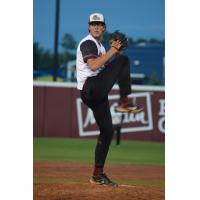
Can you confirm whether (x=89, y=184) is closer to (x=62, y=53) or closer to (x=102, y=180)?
(x=102, y=180)

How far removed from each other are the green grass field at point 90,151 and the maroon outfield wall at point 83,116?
0.15 m

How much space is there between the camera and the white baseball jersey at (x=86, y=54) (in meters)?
5.63

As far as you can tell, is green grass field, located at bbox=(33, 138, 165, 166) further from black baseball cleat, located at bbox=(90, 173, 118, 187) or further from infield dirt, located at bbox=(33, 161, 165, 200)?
black baseball cleat, located at bbox=(90, 173, 118, 187)

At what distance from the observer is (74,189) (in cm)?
568

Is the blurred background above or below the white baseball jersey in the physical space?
above

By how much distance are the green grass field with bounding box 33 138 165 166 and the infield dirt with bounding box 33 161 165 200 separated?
0.09m

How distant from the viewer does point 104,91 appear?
5730 mm

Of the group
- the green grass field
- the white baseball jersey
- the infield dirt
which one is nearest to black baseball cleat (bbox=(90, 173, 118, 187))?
the infield dirt

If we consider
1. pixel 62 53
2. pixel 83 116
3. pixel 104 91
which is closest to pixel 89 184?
pixel 104 91

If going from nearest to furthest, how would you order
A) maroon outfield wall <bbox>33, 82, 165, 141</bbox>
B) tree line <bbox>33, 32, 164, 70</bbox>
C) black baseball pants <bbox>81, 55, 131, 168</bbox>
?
black baseball pants <bbox>81, 55, 131, 168</bbox> → tree line <bbox>33, 32, 164, 70</bbox> → maroon outfield wall <bbox>33, 82, 165, 141</bbox>

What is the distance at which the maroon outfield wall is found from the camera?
30.8 ft
